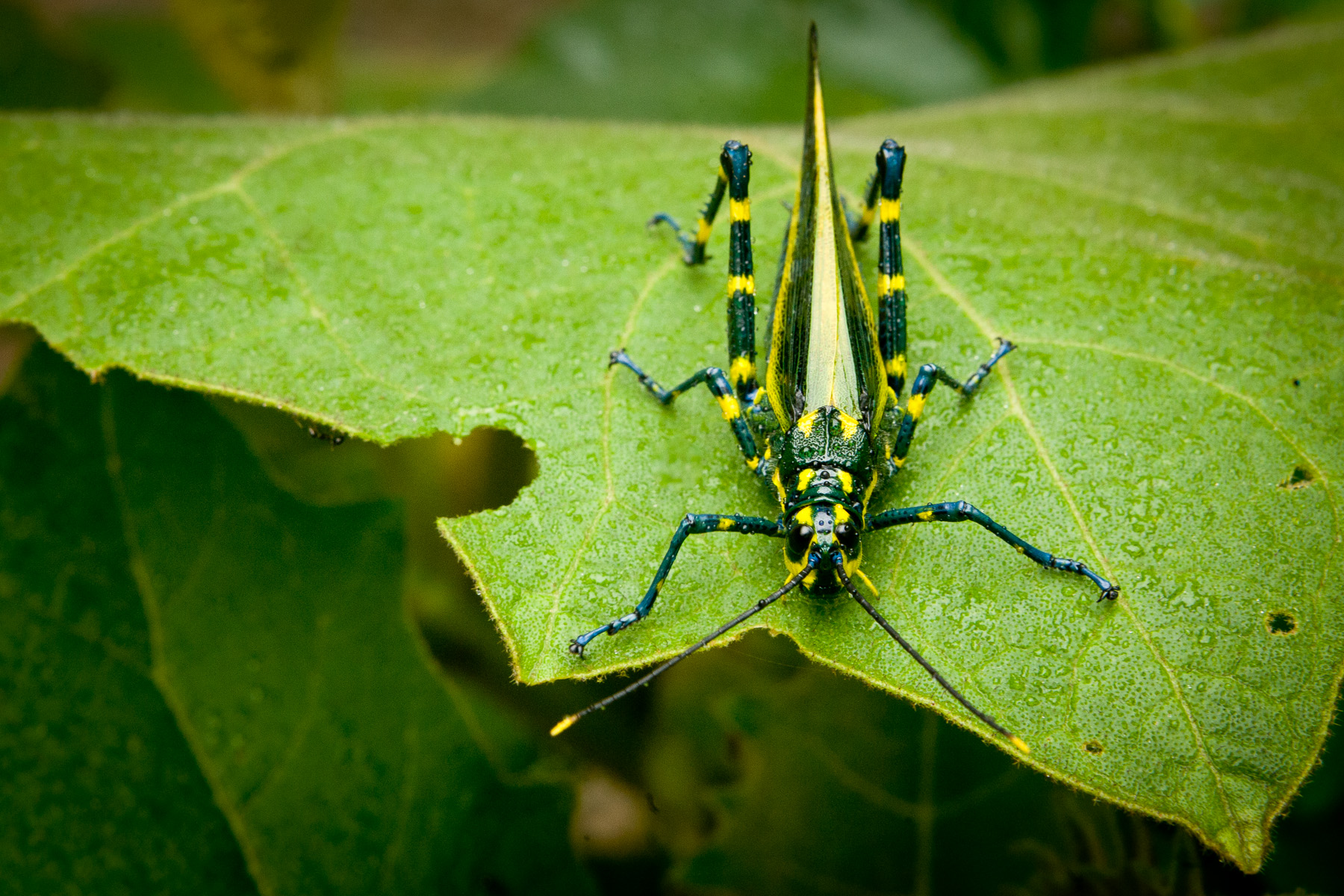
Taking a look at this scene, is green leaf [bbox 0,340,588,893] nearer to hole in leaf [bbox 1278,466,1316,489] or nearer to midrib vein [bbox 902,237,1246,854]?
midrib vein [bbox 902,237,1246,854]

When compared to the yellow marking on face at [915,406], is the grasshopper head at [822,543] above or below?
below

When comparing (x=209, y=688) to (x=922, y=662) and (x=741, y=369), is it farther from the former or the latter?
(x=922, y=662)

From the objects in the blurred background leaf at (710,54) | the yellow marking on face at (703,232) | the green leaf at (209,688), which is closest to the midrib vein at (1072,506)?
the yellow marking on face at (703,232)

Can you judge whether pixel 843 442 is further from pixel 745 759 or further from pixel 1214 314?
pixel 745 759

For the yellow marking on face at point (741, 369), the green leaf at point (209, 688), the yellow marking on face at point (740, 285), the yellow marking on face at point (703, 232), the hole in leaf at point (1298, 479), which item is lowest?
the green leaf at point (209, 688)

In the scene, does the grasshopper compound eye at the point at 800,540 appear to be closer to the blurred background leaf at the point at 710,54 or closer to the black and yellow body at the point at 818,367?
the black and yellow body at the point at 818,367

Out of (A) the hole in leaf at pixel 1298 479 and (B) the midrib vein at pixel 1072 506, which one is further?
(A) the hole in leaf at pixel 1298 479

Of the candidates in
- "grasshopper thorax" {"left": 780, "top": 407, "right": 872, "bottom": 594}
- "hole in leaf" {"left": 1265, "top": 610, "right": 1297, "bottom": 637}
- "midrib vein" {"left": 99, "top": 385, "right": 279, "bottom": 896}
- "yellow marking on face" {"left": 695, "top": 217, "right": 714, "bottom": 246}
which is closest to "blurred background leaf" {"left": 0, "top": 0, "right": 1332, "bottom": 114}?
"yellow marking on face" {"left": 695, "top": 217, "right": 714, "bottom": 246}

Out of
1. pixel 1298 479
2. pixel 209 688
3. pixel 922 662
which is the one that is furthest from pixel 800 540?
pixel 209 688
